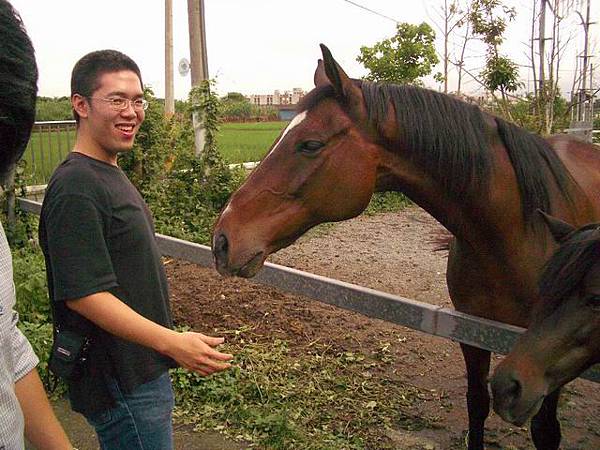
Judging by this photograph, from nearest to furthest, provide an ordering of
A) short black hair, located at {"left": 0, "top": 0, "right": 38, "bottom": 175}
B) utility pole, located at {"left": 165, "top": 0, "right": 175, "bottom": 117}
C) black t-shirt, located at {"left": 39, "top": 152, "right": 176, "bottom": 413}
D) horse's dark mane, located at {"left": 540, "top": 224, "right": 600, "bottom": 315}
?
short black hair, located at {"left": 0, "top": 0, "right": 38, "bottom": 175}
black t-shirt, located at {"left": 39, "top": 152, "right": 176, "bottom": 413}
horse's dark mane, located at {"left": 540, "top": 224, "right": 600, "bottom": 315}
utility pole, located at {"left": 165, "top": 0, "right": 175, "bottom": 117}

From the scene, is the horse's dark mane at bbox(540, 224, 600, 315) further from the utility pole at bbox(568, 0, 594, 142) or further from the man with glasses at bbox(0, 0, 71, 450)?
the utility pole at bbox(568, 0, 594, 142)

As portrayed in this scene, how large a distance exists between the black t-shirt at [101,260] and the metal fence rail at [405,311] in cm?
98

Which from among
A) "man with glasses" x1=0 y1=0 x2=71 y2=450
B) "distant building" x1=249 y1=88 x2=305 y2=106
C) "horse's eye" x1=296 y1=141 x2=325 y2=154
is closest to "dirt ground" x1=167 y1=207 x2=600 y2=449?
"horse's eye" x1=296 y1=141 x2=325 y2=154

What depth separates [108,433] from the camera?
181cm

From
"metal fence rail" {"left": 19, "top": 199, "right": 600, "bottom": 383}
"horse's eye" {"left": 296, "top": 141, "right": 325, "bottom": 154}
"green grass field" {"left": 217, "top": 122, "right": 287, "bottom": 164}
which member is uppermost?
"horse's eye" {"left": 296, "top": 141, "right": 325, "bottom": 154}

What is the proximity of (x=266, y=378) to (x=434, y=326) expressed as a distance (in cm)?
166

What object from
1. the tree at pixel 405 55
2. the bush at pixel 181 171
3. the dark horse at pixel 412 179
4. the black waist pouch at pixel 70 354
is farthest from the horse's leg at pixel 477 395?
the tree at pixel 405 55

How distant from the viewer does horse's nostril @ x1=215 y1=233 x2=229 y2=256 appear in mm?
2146

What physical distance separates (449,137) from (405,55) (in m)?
11.5

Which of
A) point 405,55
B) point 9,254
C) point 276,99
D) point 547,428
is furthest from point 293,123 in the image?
point 276,99

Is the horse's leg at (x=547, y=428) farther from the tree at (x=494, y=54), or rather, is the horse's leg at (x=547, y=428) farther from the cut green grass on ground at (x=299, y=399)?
the tree at (x=494, y=54)

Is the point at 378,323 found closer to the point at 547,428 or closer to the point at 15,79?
the point at 547,428

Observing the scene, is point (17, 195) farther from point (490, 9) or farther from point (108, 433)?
point (490, 9)

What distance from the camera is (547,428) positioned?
273 centimetres
